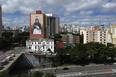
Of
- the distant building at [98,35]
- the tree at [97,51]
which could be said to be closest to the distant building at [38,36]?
the tree at [97,51]

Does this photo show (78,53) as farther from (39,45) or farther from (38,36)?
(38,36)

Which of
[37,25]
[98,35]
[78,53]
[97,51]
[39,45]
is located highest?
[37,25]

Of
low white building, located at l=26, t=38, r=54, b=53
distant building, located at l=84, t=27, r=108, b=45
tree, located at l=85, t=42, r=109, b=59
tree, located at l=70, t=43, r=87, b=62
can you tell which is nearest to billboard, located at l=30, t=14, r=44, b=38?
low white building, located at l=26, t=38, r=54, b=53

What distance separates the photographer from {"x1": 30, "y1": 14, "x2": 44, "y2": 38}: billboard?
5988 centimetres

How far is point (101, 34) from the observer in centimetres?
5897

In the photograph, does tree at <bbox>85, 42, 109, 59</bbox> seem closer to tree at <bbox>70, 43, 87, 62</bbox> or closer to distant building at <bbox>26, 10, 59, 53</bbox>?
tree at <bbox>70, 43, 87, 62</bbox>

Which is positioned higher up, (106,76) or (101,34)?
(101,34)

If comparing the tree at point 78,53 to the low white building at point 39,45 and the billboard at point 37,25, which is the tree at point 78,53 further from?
the billboard at point 37,25

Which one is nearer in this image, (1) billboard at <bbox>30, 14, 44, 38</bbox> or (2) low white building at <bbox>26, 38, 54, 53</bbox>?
(2) low white building at <bbox>26, 38, 54, 53</bbox>

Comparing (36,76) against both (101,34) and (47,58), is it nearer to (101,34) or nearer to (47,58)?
(47,58)

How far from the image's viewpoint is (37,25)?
198 feet

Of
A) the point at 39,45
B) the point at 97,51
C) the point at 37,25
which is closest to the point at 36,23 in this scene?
the point at 37,25

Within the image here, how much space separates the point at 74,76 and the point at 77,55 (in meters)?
9.80

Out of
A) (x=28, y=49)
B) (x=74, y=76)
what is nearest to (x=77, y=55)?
(x=74, y=76)
